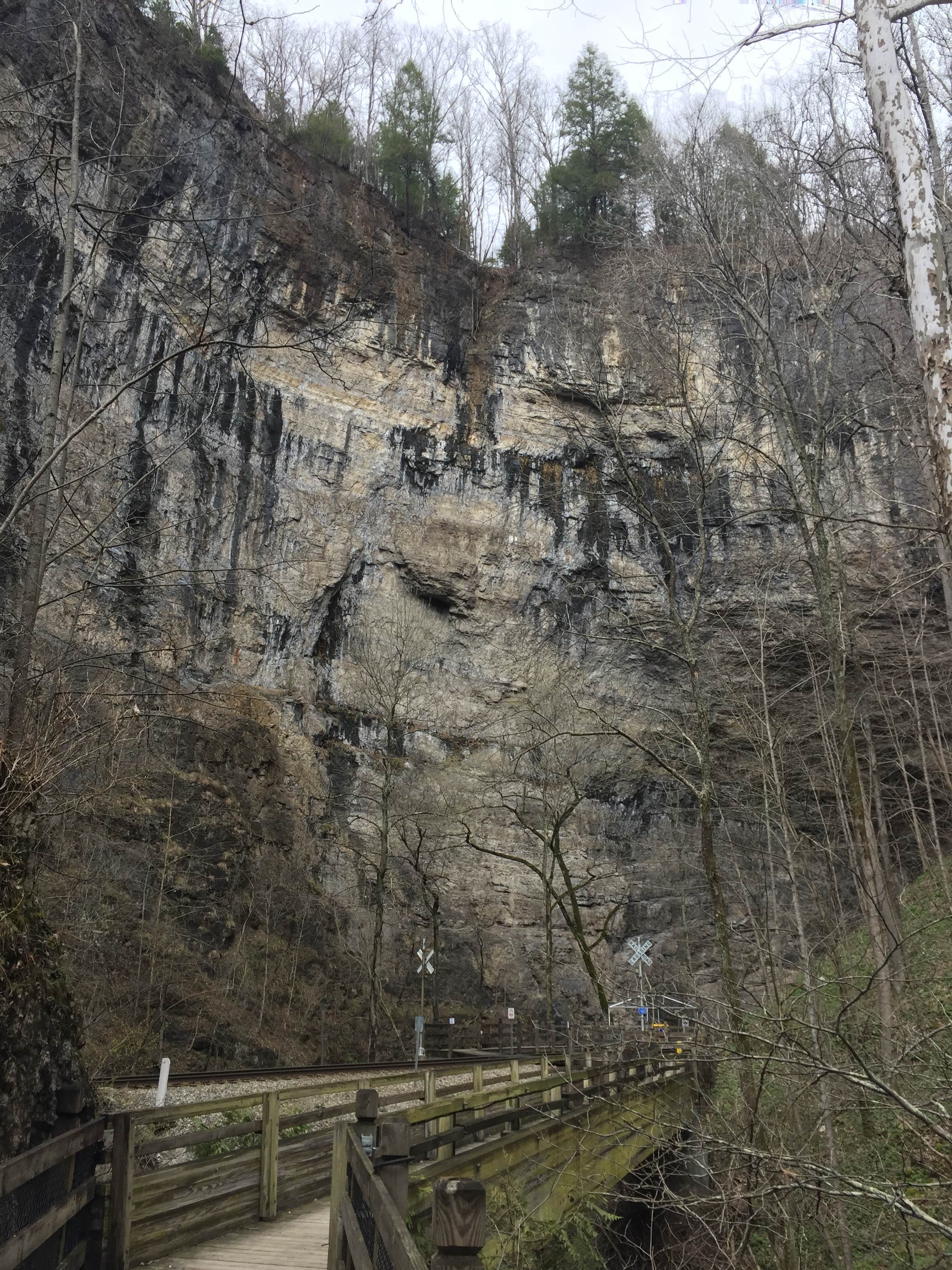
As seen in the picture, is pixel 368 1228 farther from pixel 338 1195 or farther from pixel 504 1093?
pixel 504 1093

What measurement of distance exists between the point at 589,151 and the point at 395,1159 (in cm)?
4630

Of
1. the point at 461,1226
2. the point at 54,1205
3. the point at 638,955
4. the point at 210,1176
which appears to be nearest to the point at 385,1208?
the point at 461,1226

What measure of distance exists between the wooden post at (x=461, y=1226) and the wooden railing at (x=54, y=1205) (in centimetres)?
174

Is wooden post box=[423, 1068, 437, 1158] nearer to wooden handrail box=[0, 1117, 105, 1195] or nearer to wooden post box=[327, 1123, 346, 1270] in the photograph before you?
wooden post box=[327, 1123, 346, 1270]

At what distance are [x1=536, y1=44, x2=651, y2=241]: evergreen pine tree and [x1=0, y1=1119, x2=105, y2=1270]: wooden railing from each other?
139ft

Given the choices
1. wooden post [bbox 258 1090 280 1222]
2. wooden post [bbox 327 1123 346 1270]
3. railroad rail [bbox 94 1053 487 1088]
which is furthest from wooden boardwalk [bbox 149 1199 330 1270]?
railroad rail [bbox 94 1053 487 1088]

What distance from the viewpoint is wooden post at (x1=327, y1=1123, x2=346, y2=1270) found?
4.00 metres

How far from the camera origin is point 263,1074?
544 inches

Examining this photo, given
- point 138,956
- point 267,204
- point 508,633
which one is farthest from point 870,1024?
point 267,204

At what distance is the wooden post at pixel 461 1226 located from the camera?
7.86 ft

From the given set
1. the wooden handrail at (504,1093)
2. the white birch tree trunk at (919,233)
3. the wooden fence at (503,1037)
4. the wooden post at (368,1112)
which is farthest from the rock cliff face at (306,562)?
the white birch tree trunk at (919,233)

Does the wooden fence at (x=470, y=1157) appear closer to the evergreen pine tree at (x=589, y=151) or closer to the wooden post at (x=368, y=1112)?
the wooden post at (x=368, y=1112)

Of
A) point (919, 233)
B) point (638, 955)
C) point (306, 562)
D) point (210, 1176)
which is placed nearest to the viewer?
point (919, 233)

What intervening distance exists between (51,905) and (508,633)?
22.2 metres
